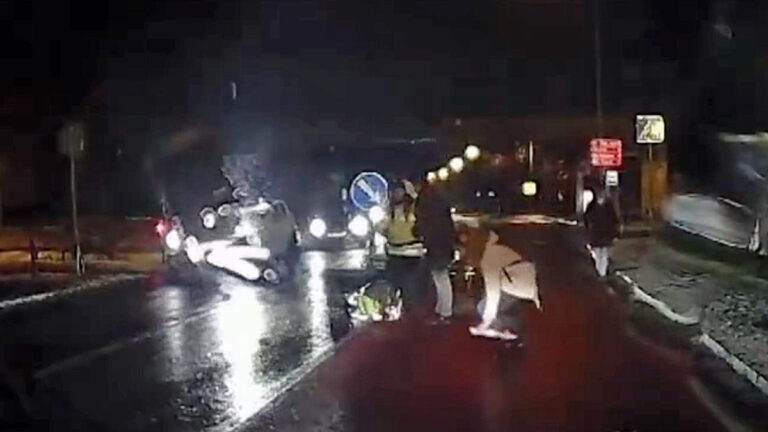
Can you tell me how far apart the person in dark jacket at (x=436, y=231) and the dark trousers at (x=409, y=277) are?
3.00ft

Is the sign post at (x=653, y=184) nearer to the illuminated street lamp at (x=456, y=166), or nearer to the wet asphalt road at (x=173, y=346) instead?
the illuminated street lamp at (x=456, y=166)

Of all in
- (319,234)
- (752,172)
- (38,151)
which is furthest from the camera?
(38,151)

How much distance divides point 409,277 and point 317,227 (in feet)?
49.4

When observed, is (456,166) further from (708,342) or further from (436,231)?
(708,342)

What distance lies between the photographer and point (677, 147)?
4284 cm

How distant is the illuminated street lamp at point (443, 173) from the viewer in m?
18.6

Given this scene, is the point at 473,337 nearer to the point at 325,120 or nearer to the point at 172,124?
the point at 325,120

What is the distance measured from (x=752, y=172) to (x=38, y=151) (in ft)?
76.3

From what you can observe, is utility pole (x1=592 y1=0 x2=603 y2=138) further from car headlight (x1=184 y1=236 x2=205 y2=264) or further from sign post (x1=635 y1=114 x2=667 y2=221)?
car headlight (x1=184 y1=236 x2=205 y2=264)

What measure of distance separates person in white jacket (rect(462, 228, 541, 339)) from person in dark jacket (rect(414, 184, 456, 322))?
2.83ft

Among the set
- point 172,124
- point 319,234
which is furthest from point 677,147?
point 172,124

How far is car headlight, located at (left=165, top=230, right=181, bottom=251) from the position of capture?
27.9 meters

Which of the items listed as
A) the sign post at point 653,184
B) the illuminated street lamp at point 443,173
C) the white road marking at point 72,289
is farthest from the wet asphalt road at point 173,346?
the sign post at point 653,184

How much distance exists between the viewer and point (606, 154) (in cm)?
3775
